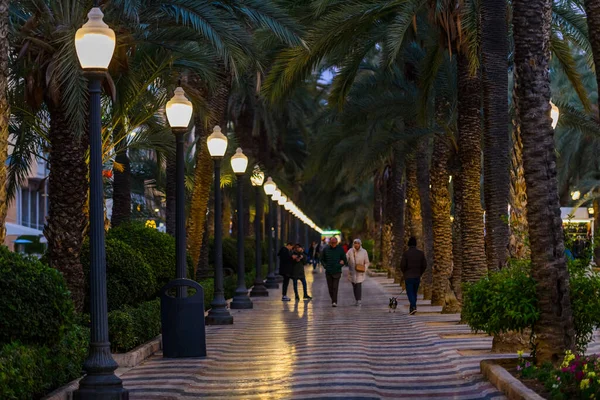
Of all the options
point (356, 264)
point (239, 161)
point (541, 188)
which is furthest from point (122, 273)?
point (356, 264)

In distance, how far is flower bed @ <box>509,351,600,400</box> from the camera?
8.72 metres

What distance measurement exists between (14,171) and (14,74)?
577 centimetres

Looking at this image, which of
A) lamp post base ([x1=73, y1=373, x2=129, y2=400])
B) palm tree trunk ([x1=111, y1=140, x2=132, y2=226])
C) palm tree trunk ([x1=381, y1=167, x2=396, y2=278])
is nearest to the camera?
lamp post base ([x1=73, y1=373, x2=129, y2=400])

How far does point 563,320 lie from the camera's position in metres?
11.5

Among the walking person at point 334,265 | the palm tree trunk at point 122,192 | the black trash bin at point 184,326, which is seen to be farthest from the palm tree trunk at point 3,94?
the walking person at point 334,265

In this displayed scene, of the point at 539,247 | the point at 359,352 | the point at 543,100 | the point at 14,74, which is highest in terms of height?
the point at 14,74

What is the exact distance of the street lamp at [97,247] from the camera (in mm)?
10000

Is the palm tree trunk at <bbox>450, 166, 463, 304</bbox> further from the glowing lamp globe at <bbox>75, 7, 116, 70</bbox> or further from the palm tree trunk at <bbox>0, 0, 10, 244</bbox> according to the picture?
the glowing lamp globe at <bbox>75, 7, 116, 70</bbox>

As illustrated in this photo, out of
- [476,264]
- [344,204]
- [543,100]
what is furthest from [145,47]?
[344,204]

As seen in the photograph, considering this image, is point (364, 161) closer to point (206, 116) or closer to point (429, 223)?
point (429, 223)

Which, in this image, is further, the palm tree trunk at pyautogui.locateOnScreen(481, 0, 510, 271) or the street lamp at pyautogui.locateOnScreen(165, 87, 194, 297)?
the palm tree trunk at pyautogui.locateOnScreen(481, 0, 510, 271)

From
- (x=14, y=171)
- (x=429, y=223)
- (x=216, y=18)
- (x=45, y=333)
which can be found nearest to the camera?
(x=45, y=333)

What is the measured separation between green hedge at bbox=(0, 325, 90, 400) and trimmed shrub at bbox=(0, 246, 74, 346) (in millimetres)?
166

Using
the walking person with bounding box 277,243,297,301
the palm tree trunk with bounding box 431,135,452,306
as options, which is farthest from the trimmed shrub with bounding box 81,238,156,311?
the walking person with bounding box 277,243,297,301
